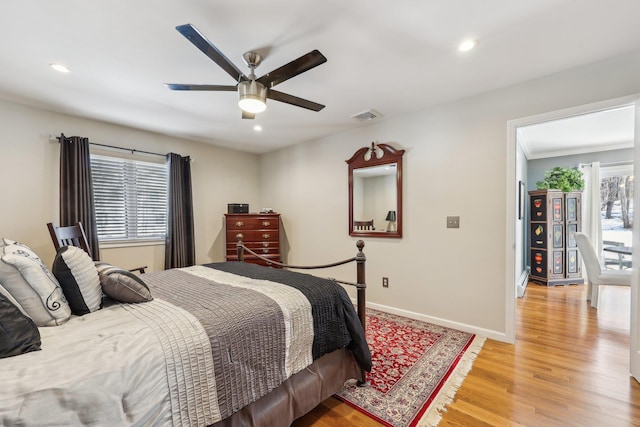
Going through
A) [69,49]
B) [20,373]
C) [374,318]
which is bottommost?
[374,318]

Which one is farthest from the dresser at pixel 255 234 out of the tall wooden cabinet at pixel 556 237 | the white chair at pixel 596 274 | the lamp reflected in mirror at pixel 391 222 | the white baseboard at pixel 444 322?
the tall wooden cabinet at pixel 556 237

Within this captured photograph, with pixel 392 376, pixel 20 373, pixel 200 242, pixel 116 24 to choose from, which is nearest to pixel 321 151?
pixel 200 242

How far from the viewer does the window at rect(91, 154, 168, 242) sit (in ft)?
11.4

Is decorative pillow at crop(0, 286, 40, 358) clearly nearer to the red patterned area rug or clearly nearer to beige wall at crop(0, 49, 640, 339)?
the red patterned area rug

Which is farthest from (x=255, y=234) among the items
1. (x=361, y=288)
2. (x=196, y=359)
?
(x=196, y=359)

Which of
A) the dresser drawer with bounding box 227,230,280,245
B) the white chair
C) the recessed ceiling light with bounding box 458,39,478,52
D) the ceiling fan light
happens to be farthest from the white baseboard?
the ceiling fan light

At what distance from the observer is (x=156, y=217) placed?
3941mm

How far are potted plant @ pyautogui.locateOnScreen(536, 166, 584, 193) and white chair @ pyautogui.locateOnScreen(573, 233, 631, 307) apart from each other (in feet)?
4.91

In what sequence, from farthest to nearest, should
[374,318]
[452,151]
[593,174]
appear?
1. [593,174]
2. [374,318]
3. [452,151]

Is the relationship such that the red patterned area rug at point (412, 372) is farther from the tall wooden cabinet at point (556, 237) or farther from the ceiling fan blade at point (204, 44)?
the tall wooden cabinet at point (556, 237)

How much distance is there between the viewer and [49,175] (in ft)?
10.2

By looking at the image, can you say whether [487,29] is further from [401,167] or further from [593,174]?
[593,174]

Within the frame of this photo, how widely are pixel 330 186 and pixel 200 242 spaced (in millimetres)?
2277

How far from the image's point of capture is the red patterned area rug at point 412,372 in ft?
5.69
